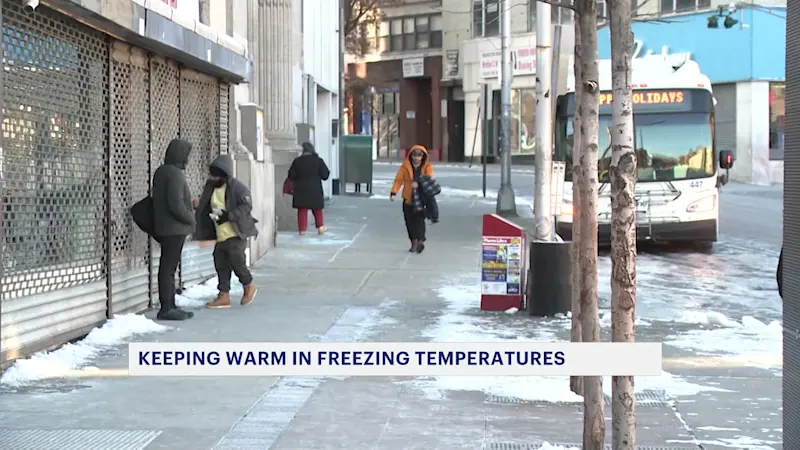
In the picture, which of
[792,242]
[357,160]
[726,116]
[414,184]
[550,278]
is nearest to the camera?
[792,242]

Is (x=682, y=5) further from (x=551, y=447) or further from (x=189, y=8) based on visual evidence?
(x=551, y=447)

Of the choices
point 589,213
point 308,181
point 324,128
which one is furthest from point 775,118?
point 589,213

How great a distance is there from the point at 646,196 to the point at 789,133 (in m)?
12.6

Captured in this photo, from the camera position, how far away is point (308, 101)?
23500 millimetres

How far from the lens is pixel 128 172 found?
10.5 meters

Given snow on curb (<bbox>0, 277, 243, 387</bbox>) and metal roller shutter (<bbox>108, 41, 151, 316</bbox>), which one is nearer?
snow on curb (<bbox>0, 277, 243, 387</bbox>)

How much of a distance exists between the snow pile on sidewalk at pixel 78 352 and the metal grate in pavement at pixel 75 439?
1424mm

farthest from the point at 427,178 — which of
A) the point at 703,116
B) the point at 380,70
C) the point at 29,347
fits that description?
the point at 380,70

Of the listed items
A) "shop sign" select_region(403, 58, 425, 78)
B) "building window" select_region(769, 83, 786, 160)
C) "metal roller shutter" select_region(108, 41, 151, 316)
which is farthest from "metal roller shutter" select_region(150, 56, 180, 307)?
"shop sign" select_region(403, 58, 425, 78)

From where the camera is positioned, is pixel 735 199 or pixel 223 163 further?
pixel 735 199

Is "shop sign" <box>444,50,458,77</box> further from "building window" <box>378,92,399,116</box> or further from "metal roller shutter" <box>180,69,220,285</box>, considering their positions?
"metal roller shutter" <box>180,69,220,285</box>

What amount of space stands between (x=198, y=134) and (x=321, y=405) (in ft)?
22.3

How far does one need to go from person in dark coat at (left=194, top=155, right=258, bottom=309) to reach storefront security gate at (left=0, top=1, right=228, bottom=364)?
2.24ft

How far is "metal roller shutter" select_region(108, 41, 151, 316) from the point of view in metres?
10.1
